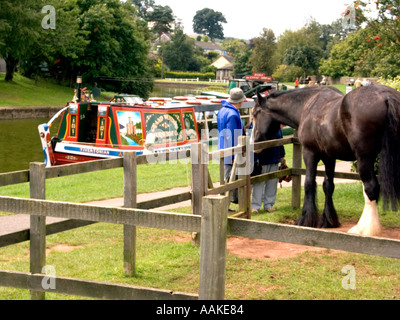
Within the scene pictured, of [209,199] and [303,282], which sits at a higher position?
[209,199]

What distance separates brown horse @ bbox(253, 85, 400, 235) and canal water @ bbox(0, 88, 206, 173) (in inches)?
535

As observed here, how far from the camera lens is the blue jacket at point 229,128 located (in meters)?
8.29

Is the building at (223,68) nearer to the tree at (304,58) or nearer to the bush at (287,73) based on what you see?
the tree at (304,58)

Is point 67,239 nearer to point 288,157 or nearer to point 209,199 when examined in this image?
point 209,199

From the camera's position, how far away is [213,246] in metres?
3.33

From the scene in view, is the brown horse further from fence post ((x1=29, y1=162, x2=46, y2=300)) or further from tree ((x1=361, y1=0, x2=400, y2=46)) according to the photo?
tree ((x1=361, y1=0, x2=400, y2=46))

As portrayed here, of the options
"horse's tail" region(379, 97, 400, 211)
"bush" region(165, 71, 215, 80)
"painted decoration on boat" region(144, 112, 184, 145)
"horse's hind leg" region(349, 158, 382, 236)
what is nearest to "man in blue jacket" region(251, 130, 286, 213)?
"horse's hind leg" region(349, 158, 382, 236)

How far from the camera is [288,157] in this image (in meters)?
18.2

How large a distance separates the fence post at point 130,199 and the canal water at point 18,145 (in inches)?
578

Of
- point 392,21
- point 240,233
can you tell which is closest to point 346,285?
point 240,233

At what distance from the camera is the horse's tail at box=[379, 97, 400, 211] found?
674 cm

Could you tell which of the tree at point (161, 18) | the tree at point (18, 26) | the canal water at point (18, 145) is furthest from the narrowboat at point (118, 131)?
the tree at point (161, 18)

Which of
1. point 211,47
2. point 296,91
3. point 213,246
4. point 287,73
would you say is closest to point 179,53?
point 287,73
